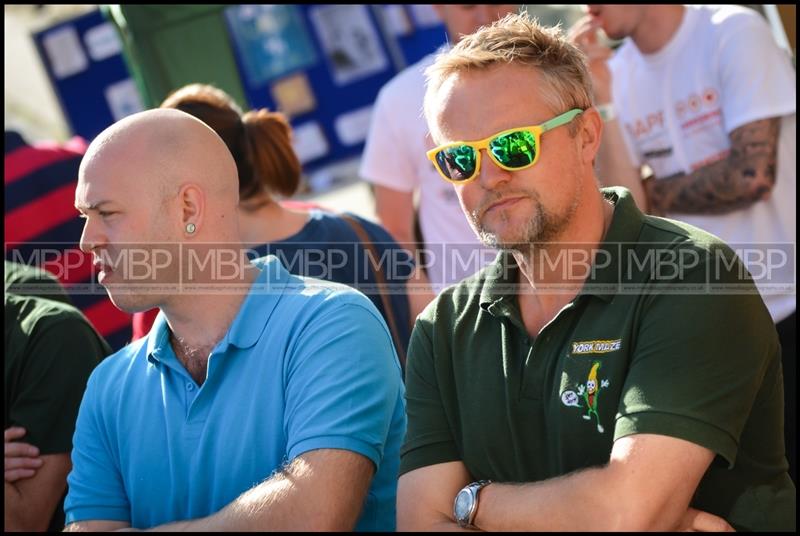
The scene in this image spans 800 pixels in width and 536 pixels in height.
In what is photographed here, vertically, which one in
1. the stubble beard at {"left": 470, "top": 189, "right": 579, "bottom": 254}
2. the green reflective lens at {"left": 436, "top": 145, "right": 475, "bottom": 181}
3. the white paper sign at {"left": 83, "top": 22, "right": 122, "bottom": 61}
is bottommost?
the stubble beard at {"left": 470, "top": 189, "right": 579, "bottom": 254}

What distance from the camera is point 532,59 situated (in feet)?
9.06

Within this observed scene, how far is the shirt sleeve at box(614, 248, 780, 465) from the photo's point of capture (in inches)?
92.1

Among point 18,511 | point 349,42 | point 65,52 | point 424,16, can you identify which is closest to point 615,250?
point 18,511

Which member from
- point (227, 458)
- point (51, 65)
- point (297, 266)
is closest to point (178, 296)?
point (227, 458)

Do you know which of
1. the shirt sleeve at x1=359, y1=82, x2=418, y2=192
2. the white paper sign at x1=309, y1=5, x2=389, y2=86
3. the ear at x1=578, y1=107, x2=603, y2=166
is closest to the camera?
the ear at x1=578, y1=107, x2=603, y2=166

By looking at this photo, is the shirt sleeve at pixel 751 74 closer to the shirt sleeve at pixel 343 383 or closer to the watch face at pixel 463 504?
the shirt sleeve at pixel 343 383

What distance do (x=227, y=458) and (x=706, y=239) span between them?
1315 millimetres

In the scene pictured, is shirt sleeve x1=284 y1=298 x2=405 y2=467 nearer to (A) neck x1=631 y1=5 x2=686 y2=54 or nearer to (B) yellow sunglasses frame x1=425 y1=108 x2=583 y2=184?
(B) yellow sunglasses frame x1=425 y1=108 x2=583 y2=184

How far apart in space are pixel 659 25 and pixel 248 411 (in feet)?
8.14

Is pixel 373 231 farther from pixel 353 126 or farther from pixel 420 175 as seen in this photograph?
pixel 353 126

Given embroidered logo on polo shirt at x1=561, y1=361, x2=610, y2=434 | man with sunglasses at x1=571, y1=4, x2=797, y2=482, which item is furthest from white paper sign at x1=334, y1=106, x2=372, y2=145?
embroidered logo on polo shirt at x1=561, y1=361, x2=610, y2=434

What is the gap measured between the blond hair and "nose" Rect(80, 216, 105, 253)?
960mm

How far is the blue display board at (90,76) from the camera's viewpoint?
9.10 metres

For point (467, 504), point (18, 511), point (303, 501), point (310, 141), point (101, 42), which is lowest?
point (310, 141)
